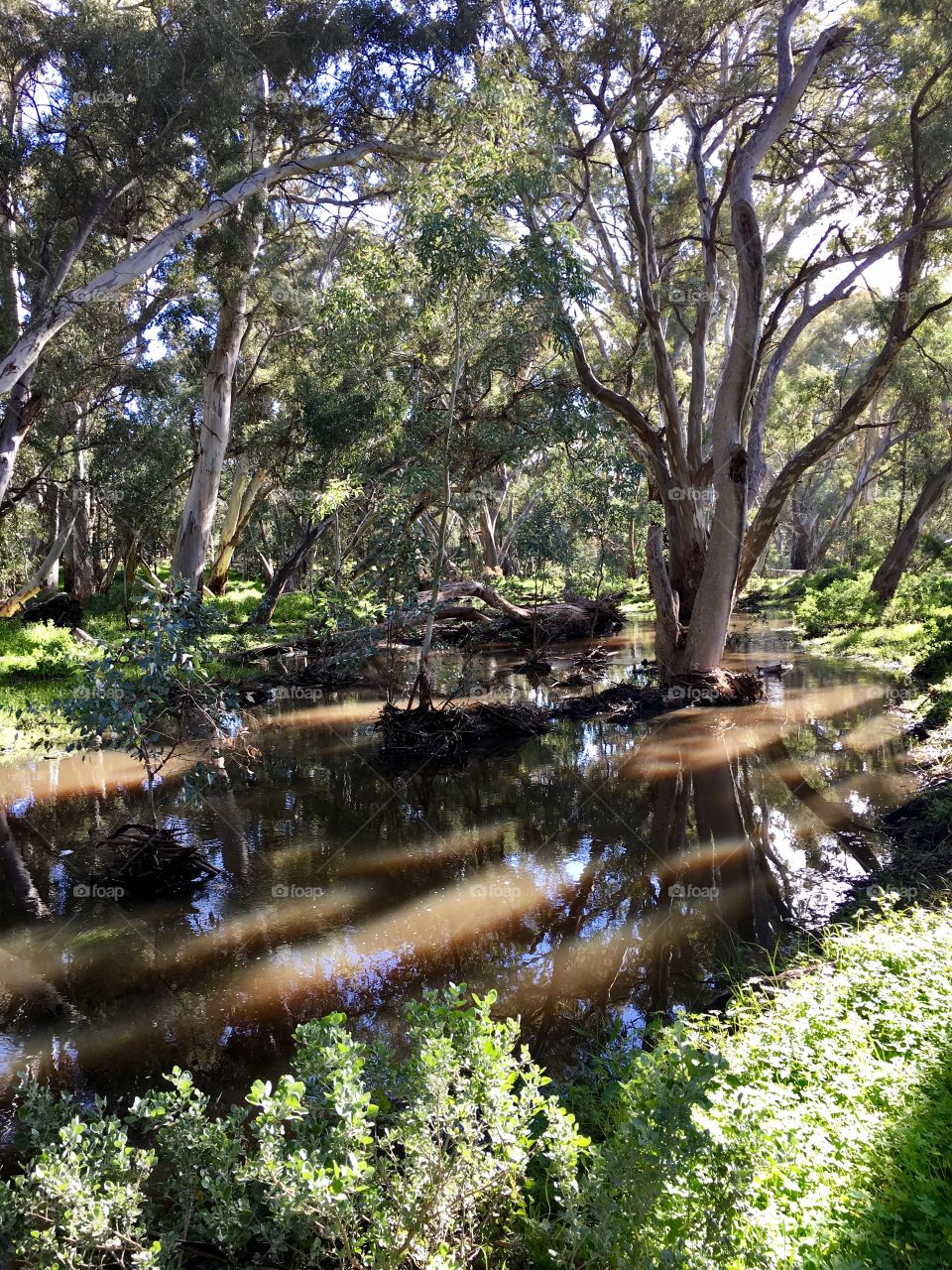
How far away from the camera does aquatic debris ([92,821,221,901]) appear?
6297mm

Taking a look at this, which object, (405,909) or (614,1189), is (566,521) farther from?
(614,1189)

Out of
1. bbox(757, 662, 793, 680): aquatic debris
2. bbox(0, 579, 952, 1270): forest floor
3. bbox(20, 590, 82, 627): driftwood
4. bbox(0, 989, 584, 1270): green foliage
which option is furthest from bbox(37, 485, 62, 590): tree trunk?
bbox(0, 579, 952, 1270): forest floor

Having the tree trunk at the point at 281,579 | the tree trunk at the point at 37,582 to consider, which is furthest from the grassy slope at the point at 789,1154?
the tree trunk at the point at 37,582

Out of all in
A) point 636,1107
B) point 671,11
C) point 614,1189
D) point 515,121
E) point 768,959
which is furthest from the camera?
point 671,11

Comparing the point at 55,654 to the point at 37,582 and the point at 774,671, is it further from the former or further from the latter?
the point at 774,671

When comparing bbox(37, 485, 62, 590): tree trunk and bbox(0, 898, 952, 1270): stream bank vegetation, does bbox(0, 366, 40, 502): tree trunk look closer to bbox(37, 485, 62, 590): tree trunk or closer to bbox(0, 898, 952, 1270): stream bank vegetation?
bbox(37, 485, 62, 590): tree trunk

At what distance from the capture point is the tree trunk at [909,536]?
56.0 ft

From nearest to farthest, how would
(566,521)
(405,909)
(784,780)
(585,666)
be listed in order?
(405,909), (784,780), (585,666), (566,521)

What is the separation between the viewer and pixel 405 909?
19.3 ft

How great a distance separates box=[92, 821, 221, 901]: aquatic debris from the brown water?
7.2 inches

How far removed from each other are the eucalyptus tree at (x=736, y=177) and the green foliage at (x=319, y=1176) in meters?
9.27

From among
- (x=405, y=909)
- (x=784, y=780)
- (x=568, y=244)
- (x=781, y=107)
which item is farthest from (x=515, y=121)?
(x=405, y=909)

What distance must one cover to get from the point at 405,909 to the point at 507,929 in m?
0.82

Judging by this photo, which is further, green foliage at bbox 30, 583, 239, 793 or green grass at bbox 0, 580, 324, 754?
green grass at bbox 0, 580, 324, 754
